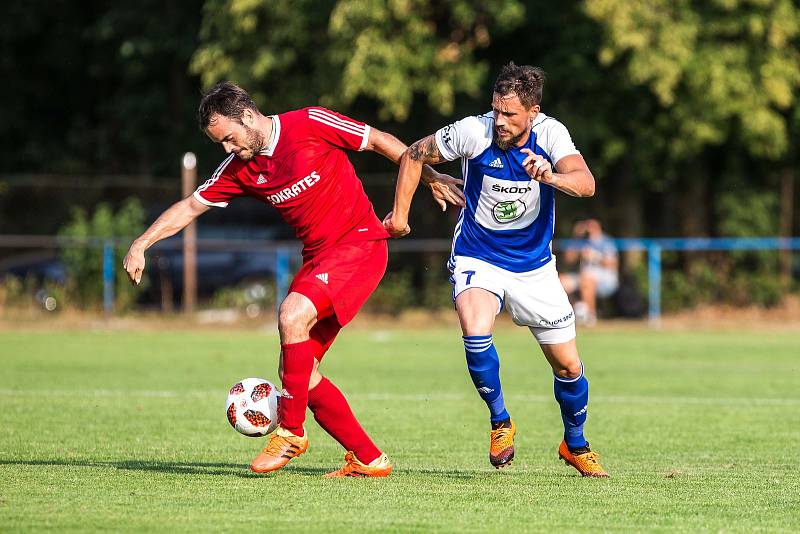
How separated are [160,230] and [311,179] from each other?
0.94m

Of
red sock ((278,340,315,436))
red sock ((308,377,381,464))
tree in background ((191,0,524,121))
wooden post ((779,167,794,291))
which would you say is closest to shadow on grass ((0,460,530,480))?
red sock ((308,377,381,464))

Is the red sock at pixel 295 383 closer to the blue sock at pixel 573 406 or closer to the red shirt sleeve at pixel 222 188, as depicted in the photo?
the red shirt sleeve at pixel 222 188

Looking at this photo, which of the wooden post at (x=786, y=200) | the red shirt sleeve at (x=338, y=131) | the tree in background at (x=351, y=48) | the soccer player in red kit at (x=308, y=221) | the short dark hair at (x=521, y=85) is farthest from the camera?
the wooden post at (x=786, y=200)

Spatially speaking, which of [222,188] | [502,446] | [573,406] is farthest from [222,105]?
[573,406]

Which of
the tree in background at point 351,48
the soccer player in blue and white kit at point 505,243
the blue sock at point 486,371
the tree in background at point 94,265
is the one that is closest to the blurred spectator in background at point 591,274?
the tree in background at point 351,48

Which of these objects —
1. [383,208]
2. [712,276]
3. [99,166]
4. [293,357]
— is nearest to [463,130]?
[293,357]

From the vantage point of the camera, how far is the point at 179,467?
316 inches

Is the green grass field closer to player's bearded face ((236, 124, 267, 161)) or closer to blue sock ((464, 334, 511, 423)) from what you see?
blue sock ((464, 334, 511, 423))

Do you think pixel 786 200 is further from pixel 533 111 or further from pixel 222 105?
pixel 222 105

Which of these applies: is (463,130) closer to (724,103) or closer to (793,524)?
(793,524)

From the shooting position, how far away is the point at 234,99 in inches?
289

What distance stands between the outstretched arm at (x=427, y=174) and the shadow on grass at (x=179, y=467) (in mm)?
1769

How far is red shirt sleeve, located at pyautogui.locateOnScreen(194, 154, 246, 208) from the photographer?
7.69 meters

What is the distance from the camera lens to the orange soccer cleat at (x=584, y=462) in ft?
25.5
